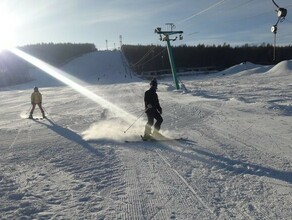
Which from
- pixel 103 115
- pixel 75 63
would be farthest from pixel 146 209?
pixel 75 63

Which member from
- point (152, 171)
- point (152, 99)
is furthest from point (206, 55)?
point (152, 171)

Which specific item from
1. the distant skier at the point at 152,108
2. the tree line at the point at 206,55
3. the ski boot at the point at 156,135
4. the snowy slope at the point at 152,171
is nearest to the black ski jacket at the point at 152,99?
the distant skier at the point at 152,108

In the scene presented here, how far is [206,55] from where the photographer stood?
94.5 metres

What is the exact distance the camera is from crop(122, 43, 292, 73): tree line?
89.4 metres

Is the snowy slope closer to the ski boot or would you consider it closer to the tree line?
the ski boot

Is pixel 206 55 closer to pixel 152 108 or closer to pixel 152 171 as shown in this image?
pixel 152 108

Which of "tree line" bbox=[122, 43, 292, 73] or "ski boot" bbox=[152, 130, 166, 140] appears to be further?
"tree line" bbox=[122, 43, 292, 73]

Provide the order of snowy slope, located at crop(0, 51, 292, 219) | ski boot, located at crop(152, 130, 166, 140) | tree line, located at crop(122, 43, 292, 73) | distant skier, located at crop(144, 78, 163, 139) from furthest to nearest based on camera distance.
A: tree line, located at crop(122, 43, 292, 73), ski boot, located at crop(152, 130, 166, 140), distant skier, located at crop(144, 78, 163, 139), snowy slope, located at crop(0, 51, 292, 219)

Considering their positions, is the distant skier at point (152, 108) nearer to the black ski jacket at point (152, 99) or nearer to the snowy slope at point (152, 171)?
the black ski jacket at point (152, 99)

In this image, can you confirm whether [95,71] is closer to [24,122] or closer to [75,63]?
[75,63]

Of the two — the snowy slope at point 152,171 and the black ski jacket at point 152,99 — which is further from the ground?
the black ski jacket at point 152,99

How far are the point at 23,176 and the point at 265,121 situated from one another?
913 cm

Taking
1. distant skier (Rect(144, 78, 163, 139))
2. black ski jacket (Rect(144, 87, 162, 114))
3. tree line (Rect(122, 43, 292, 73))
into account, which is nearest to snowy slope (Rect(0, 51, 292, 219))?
distant skier (Rect(144, 78, 163, 139))

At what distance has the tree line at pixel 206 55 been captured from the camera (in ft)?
293
